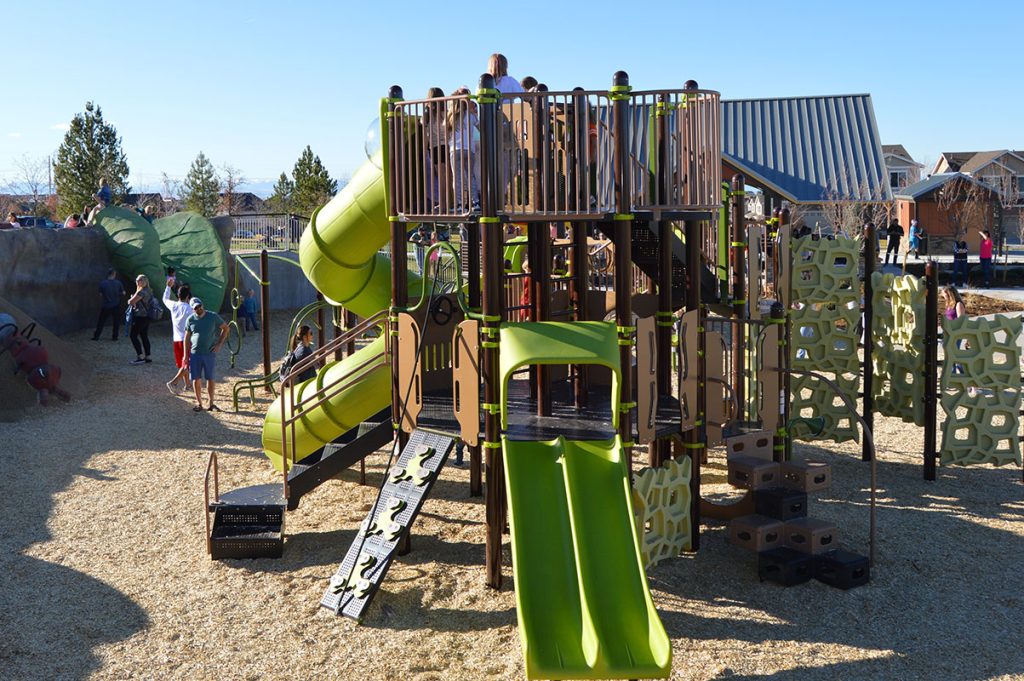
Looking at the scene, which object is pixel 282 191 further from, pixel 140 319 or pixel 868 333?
pixel 868 333

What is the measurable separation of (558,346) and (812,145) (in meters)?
31.1

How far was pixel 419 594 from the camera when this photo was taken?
30.0 ft

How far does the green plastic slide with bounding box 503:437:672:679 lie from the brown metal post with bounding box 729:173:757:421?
9.98ft

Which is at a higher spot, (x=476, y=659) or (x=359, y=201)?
(x=359, y=201)

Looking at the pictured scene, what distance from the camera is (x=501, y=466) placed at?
9.28m

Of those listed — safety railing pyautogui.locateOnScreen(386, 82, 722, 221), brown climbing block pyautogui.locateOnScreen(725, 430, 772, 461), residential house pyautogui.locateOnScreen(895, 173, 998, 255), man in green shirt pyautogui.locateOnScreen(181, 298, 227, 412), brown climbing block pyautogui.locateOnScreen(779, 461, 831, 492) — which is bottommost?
brown climbing block pyautogui.locateOnScreen(779, 461, 831, 492)

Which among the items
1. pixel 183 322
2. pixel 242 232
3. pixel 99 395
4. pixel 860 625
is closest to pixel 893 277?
pixel 860 625

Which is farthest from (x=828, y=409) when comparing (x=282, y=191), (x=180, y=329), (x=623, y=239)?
(x=282, y=191)

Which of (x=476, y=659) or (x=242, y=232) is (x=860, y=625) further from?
(x=242, y=232)

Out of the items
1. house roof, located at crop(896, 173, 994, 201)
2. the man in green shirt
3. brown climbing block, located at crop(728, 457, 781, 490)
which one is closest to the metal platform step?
brown climbing block, located at crop(728, 457, 781, 490)

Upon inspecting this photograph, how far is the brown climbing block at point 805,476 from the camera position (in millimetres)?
9875

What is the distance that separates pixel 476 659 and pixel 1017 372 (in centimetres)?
796

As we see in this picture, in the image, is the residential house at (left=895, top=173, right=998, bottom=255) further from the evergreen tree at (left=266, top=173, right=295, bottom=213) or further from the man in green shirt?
the man in green shirt

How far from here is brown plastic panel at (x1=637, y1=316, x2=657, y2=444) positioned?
9211 mm
